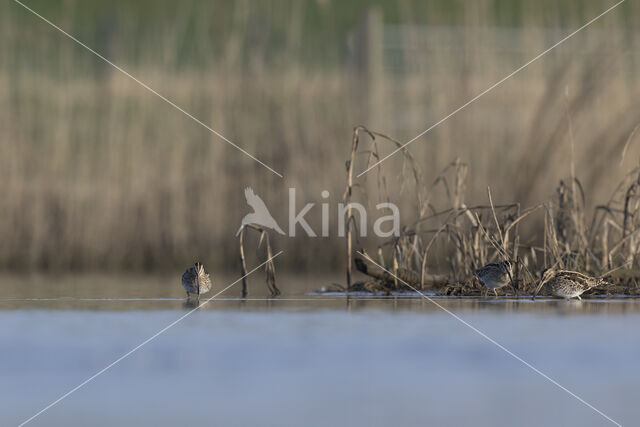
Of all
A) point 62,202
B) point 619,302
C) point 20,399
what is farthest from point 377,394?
point 62,202

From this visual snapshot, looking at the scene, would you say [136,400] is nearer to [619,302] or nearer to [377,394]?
[377,394]

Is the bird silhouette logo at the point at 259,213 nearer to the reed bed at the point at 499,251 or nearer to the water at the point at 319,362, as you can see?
the reed bed at the point at 499,251

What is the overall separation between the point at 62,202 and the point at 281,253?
1.68 meters

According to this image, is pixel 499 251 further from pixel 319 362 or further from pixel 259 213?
pixel 259 213

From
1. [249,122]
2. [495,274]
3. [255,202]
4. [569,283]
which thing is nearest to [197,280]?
[495,274]

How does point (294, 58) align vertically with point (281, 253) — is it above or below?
above

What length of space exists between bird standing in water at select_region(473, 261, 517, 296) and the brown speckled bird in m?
0.19

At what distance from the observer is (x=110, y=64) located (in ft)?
27.2

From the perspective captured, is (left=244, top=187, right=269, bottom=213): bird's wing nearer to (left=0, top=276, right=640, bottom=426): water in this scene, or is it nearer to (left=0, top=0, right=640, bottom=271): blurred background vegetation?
(left=0, top=0, right=640, bottom=271): blurred background vegetation

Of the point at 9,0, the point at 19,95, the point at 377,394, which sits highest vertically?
the point at 9,0

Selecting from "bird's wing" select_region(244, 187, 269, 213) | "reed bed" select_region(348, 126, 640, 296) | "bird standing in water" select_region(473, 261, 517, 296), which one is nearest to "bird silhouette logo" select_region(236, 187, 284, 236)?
"bird's wing" select_region(244, 187, 269, 213)

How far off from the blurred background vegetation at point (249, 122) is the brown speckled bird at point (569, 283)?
2208mm

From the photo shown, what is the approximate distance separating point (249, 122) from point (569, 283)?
3337 millimetres

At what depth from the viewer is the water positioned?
8.75 ft
